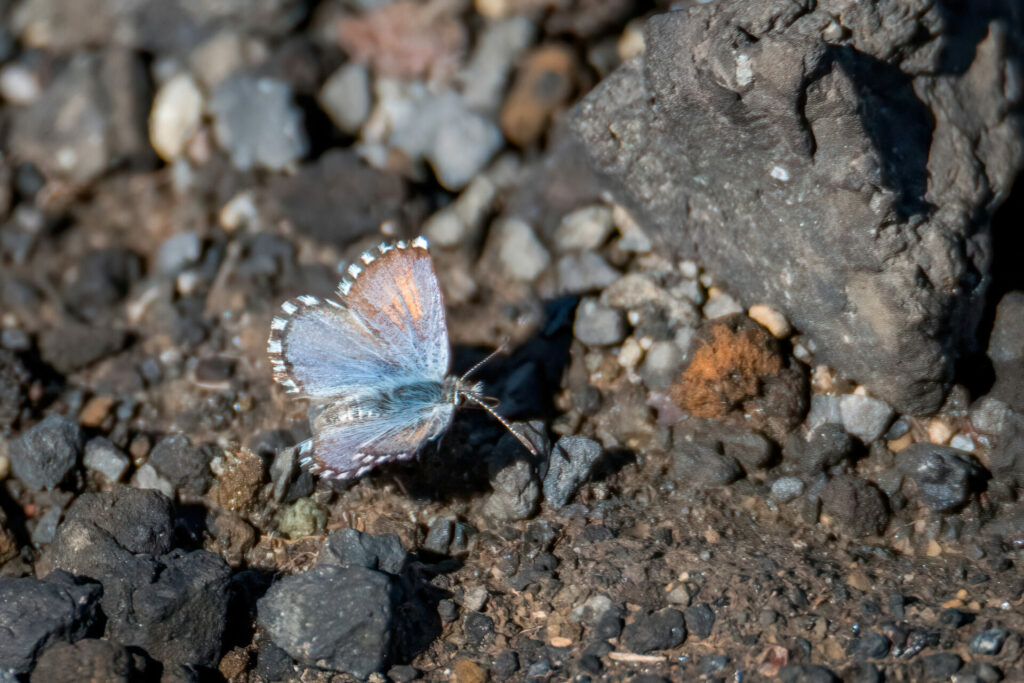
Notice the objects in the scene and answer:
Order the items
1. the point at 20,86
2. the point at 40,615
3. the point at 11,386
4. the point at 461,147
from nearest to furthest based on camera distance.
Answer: the point at 40,615 < the point at 11,386 < the point at 461,147 < the point at 20,86

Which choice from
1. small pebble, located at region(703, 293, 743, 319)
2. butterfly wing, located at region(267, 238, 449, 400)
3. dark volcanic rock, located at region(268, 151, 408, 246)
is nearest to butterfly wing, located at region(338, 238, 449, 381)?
butterfly wing, located at region(267, 238, 449, 400)

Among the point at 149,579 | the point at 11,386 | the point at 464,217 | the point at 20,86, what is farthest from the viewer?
the point at 20,86

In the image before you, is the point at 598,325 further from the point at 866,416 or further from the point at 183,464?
the point at 183,464

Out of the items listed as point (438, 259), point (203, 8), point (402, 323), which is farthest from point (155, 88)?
point (402, 323)

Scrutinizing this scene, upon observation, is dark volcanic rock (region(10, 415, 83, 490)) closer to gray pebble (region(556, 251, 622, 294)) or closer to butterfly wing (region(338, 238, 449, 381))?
butterfly wing (region(338, 238, 449, 381))

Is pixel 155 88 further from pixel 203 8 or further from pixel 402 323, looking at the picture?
pixel 402 323

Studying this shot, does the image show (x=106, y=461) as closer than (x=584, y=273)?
Yes

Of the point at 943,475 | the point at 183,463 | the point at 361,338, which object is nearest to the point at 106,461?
the point at 183,463

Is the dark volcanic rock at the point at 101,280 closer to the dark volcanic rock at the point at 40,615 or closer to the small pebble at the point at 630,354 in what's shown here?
the dark volcanic rock at the point at 40,615
